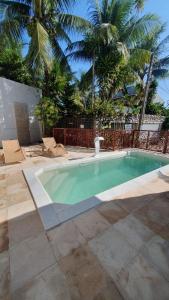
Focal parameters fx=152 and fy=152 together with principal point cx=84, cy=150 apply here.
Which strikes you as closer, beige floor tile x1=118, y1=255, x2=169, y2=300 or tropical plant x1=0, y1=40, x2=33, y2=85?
beige floor tile x1=118, y1=255, x2=169, y2=300

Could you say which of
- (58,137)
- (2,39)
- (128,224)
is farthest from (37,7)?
(128,224)

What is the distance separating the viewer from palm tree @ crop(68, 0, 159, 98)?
374 inches

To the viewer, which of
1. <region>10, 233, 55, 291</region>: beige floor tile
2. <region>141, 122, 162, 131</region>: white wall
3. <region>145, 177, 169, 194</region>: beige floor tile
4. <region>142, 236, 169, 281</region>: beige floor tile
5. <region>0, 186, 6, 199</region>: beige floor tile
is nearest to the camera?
<region>10, 233, 55, 291</region>: beige floor tile

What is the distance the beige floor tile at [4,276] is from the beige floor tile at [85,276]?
62cm

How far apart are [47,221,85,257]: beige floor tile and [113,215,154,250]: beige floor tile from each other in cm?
67

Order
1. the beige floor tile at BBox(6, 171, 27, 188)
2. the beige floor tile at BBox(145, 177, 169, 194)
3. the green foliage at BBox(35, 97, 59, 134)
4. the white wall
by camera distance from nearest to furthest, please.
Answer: the beige floor tile at BBox(145, 177, 169, 194)
the beige floor tile at BBox(6, 171, 27, 188)
the green foliage at BBox(35, 97, 59, 134)
the white wall

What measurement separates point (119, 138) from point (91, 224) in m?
7.27

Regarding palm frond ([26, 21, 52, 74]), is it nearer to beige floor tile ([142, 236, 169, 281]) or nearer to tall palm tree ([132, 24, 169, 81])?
tall palm tree ([132, 24, 169, 81])

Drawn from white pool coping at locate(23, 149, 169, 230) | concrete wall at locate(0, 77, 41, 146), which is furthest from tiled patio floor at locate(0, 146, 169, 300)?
concrete wall at locate(0, 77, 41, 146)

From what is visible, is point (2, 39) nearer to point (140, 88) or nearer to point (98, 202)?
point (98, 202)

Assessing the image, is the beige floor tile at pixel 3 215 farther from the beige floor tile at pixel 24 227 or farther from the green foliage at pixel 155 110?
the green foliage at pixel 155 110

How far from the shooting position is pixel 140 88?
13.8 metres

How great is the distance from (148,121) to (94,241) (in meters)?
13.5

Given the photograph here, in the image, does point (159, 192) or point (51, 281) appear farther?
point (159, 192)
